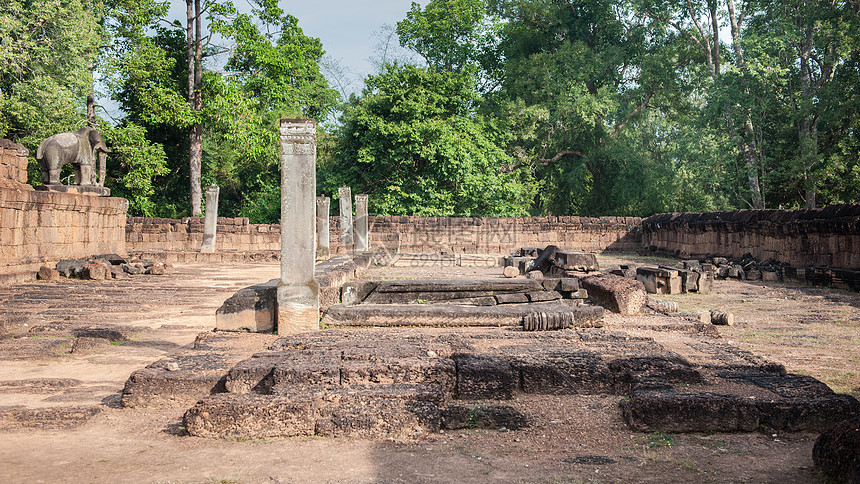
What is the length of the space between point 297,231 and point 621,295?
4195 mm

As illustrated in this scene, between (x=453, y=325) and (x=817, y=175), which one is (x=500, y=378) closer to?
(x=453, y=325)

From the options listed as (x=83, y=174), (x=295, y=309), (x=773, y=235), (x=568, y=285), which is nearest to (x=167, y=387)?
(x=295, y=309)

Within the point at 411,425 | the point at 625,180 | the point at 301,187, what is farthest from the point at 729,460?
the point at 625,180

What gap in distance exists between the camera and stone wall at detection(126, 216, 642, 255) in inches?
917

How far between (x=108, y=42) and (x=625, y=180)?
24.5 metres

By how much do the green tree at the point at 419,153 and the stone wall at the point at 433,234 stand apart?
2.59 m

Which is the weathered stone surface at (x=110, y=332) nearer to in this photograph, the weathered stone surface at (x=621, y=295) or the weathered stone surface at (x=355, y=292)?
the weathered stone surface at (x=355, y=292)

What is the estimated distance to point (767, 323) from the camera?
27.1 feet

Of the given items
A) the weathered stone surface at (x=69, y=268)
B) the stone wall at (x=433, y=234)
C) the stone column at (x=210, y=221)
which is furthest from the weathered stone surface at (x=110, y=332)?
the stone wall at (x=433, y=234)

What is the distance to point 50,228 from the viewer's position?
14.0 meters

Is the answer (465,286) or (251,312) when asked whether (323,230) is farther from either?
(251,312)

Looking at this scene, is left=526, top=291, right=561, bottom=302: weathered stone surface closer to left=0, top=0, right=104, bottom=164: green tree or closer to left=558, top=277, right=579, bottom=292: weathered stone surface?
left=558, top=277, right=579, bottom=292: weathered stone surface

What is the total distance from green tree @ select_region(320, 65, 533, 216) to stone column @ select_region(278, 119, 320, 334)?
19.2 m

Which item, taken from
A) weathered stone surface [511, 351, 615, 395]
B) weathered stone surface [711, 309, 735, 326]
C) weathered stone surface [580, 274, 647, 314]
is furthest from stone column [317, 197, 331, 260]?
weathered stone surface [511, 351, 615, 395]
